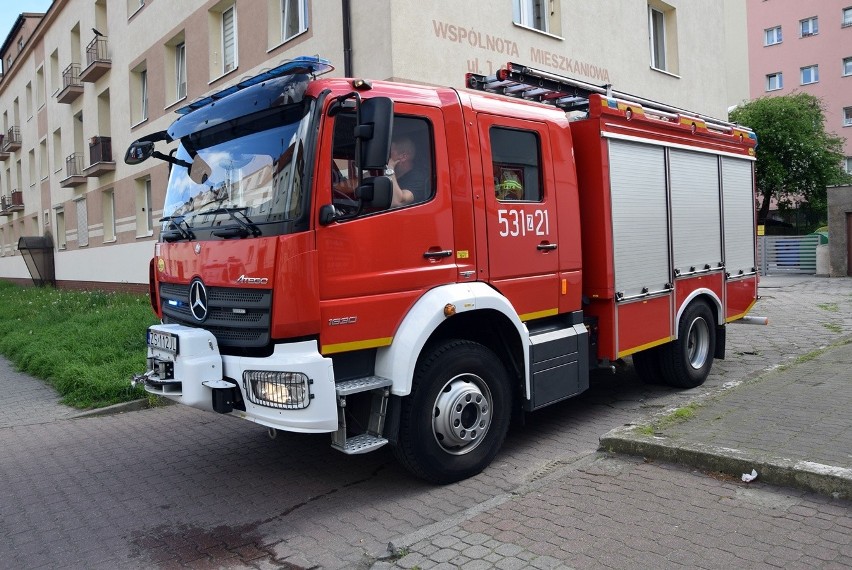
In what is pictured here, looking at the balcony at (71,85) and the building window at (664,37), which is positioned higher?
the balcony at (71,85)

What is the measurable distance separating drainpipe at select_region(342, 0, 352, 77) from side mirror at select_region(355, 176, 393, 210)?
663 centimetres

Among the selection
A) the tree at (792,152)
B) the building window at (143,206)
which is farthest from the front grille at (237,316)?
the tree at (792,152)

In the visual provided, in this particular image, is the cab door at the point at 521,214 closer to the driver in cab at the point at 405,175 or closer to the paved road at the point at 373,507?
the driver in cab at the point at 405,175

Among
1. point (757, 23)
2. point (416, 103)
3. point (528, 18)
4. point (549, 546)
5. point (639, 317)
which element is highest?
point (757, 23)

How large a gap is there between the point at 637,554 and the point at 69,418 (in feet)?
20.1

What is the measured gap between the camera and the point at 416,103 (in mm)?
4676

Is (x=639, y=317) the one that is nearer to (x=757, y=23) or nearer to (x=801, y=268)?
(x=801, y=268)

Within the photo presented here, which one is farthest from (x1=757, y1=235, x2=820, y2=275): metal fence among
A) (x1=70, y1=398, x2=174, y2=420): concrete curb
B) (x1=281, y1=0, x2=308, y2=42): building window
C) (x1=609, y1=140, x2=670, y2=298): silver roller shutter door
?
(x1=70, y1=398, x2=174, y2=420): concrete curb

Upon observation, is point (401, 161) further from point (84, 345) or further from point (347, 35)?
point (84, 345)

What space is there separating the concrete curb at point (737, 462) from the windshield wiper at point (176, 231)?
128 inches

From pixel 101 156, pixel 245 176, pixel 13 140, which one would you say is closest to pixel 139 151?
pixel 245 176

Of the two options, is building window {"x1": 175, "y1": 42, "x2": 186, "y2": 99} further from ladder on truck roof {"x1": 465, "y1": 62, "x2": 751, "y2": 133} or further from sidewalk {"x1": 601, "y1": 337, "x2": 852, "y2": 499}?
sidewalk {"x1": 601, "y1": 337, "x2": 852, "y2": 499}

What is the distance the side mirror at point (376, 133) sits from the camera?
160 inches

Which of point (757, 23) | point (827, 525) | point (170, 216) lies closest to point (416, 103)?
point (170, 216)
